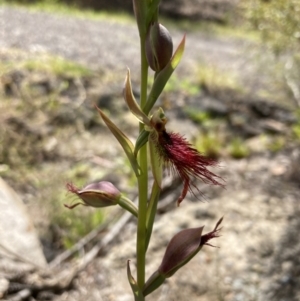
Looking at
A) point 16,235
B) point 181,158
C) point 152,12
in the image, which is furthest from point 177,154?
point 16,235

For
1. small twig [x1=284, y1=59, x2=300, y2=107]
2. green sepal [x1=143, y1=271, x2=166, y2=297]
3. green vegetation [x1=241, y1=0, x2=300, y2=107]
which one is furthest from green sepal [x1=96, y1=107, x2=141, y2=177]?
small twig [x1=284, y1=59, x2=300, y2=107]

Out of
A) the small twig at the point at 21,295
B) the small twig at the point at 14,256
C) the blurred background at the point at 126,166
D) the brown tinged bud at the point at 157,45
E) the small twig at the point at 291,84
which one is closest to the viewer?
the brown tinged bud at the point at 157,45

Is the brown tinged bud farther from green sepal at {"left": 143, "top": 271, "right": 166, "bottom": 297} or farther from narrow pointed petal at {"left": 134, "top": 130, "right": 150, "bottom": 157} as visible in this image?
green sepal at {"left": 143, "top": 271, "right": 166, "bottom": 297}

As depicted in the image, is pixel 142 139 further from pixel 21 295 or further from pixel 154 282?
pixel 21 295

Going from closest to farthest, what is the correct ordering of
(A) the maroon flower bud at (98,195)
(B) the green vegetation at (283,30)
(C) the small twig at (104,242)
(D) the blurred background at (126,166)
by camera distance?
1. (A) the maroon flower bud at (98,195)
2. (D) the blurred background at (126,166)
3. (C) the small twig at (104,242)
4. (B) the green vegetation at (283,30)

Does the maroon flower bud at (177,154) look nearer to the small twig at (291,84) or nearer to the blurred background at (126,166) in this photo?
the blurred background at (126,166)

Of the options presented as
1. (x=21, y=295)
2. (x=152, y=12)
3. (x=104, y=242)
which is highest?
(x=152, y=12)

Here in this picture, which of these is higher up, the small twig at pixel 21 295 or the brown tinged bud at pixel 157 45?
the brown tinged bud at pixel 157 45

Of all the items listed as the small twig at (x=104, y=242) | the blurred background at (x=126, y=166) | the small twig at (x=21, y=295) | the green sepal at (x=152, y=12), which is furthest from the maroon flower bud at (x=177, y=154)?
the small twig at (x=104, y=242)
